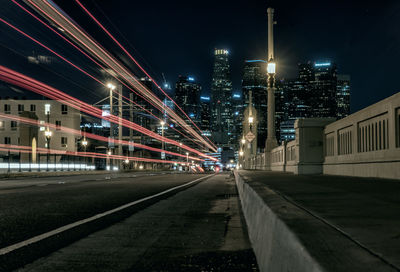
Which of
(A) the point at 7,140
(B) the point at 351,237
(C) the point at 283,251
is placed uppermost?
(A) the point at 7,140

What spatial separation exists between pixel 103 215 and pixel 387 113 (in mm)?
7663

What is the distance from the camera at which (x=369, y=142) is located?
1168cm

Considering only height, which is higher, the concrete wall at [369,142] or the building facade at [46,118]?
the building facade at [46,118]

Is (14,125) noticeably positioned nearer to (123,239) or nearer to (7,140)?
(7,140)

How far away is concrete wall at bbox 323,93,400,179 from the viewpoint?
9.84m

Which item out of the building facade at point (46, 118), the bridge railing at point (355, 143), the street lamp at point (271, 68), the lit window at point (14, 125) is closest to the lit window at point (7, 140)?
the building facade at point (46, 118)

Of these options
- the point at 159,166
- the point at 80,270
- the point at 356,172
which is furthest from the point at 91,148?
the point at 80,270

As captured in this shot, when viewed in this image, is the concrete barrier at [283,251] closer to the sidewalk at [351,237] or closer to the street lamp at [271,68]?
the sidewalk at [351,237]

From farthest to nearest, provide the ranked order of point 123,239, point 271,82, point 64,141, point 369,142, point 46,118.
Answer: point 64,141, point 46,118, point 271,82, point 369,142, point 123,239

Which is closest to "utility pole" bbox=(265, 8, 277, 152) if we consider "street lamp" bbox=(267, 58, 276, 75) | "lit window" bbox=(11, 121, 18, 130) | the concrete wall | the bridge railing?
"street lamp" bbox=(267, 58, 276, 75)

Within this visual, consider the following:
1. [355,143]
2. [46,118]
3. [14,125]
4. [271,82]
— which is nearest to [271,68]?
[271,82]

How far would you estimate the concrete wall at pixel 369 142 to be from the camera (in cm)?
984

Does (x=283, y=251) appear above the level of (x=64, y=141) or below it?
below

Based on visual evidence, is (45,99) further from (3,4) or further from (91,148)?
(3,4)
